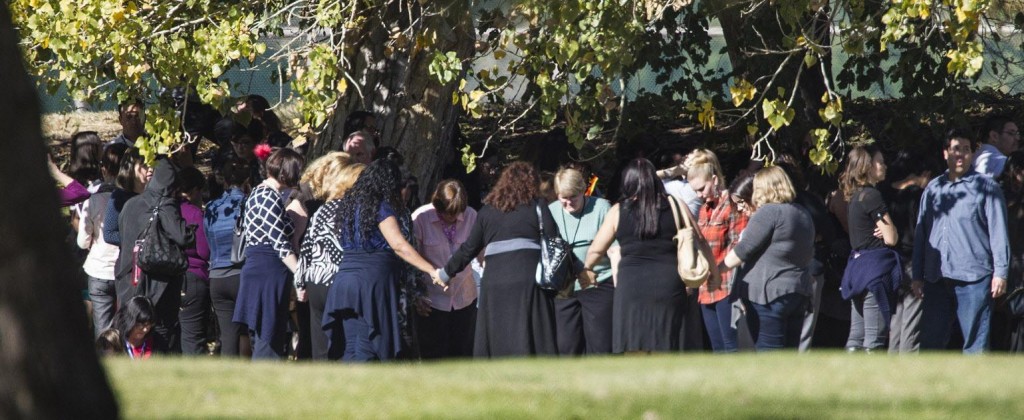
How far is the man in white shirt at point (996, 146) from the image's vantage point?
9.67 m

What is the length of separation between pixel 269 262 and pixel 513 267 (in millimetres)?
1638

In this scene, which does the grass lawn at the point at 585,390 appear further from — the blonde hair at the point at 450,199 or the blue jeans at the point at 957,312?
the blonde hair at the point at 450,199

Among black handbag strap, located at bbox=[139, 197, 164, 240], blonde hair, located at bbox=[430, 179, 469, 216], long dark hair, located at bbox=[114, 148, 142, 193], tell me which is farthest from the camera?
long dark hair, located at bbox=[114, 148, 142, 193]

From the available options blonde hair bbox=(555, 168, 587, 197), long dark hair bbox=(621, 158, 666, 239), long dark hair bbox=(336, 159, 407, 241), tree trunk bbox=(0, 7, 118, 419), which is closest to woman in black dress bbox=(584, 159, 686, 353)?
long dark hair bbox=(621, 158, 666, 239)

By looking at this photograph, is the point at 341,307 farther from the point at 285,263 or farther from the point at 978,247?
the point at 978,247

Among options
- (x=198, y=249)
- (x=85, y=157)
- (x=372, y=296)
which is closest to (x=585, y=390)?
(x=372, y=296)

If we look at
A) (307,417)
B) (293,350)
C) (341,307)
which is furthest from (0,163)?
(293,350)

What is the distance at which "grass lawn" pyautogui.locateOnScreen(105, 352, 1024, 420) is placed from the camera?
16.6 ft

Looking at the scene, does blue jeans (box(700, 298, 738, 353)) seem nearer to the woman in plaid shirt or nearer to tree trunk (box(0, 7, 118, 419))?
the woman in plaid shirt

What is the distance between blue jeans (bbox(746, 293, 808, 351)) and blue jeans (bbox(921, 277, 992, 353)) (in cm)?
114

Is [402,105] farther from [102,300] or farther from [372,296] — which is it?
[372,296]

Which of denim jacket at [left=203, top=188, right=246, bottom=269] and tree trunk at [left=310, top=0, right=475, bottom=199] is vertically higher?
tree trunk at [left=310, top=0, right=475, bottom=199]

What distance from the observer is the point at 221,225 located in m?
9.09

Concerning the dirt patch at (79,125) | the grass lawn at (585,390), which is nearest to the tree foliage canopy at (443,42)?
the grass lawn at (585,390)
